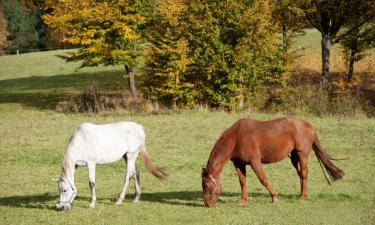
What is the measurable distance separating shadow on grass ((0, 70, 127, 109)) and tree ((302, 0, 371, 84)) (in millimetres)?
15085

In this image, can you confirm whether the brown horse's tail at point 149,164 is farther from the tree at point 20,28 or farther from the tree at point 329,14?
the tree at point 20,28

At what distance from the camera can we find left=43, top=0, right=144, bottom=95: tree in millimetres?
31078

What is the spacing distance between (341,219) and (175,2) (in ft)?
75.1

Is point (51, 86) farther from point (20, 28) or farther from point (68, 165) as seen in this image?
point (68, 165)

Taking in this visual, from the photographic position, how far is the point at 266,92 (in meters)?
33.0

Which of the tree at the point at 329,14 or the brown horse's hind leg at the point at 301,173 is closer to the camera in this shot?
the brown horse's hind leg at the point at 301,173

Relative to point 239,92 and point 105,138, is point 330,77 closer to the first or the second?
point 239,92

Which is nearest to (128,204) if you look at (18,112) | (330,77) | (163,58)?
(163,58)

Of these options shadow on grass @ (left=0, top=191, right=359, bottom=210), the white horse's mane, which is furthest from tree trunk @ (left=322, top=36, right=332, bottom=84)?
the white horse's mane

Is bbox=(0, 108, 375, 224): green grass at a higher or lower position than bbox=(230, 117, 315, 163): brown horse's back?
lower

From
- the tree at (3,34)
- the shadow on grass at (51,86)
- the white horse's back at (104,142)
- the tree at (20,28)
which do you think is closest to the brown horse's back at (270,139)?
the white horse's back at (104,142)

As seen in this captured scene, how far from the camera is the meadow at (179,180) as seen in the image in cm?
1159

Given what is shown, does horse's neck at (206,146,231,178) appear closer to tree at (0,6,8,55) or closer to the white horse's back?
the white horse's back

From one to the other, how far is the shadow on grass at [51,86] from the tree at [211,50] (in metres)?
10.2
